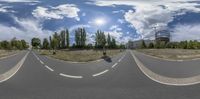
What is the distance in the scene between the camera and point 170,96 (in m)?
12.7

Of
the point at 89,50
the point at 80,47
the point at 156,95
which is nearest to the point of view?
the point at 156,95

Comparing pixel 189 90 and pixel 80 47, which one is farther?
pixel 80 47

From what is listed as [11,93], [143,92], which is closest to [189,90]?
[143,92]

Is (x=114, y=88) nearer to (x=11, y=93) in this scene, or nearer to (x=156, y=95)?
(x=156, y=95)

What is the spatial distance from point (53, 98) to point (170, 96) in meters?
3.69

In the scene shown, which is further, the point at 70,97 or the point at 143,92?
the point at 143,92

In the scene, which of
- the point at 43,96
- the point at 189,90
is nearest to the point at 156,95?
the point at 189,90

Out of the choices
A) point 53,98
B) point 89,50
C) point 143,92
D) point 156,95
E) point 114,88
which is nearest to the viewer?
point 53,98

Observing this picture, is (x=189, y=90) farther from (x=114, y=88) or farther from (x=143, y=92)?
(x=114, y=88)

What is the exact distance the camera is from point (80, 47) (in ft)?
144

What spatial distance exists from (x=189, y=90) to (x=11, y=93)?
623 cm

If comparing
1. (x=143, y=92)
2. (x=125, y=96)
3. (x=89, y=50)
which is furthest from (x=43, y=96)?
(x=89, y=50)

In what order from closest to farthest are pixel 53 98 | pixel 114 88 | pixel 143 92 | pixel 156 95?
pixel 53 98
pixel 156 95
pixel 143 92
pixel 114 88

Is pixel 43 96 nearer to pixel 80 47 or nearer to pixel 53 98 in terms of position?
pixel 53 98
